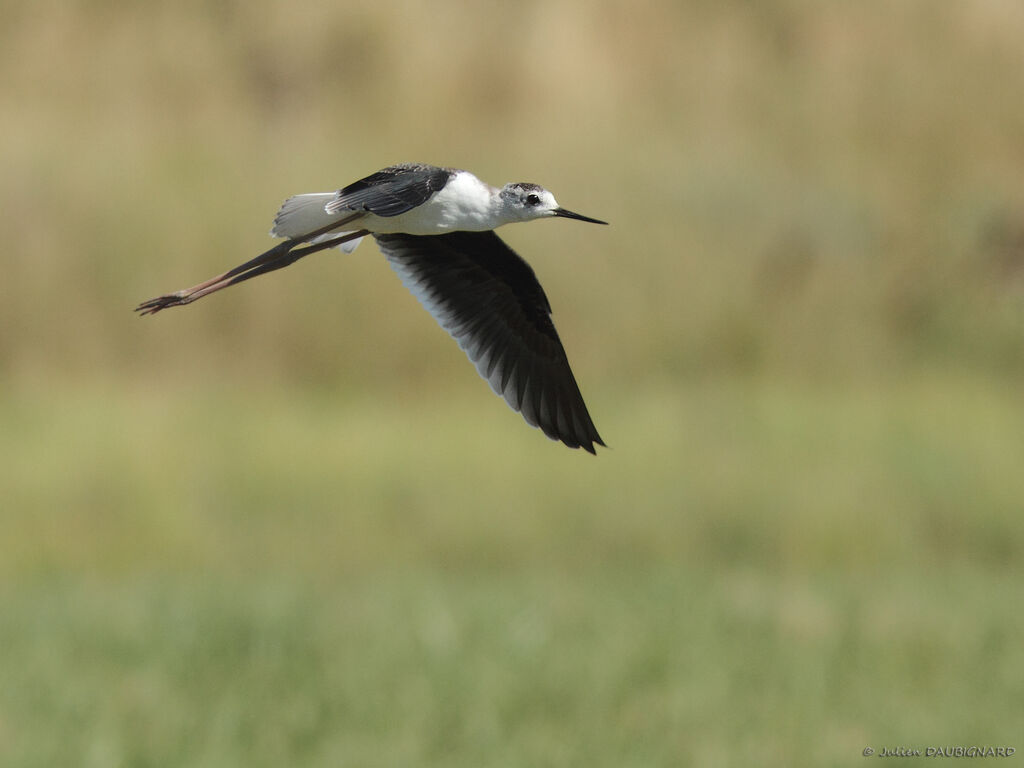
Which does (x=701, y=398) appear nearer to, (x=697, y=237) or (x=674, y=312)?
(x=674, y=312)

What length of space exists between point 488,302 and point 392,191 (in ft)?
4.14

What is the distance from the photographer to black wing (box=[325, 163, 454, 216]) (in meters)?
1.91

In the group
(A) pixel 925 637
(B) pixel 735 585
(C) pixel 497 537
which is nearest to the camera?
(A) pixel 925 637

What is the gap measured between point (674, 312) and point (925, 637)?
21.6 ft

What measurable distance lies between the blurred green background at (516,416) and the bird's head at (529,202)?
9.21 metres

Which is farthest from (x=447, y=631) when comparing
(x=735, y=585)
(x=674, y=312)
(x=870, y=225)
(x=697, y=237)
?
(x=870, y=225)

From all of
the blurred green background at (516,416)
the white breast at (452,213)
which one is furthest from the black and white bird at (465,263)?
the blurred green background at (516,416)

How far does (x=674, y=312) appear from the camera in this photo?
2030cm

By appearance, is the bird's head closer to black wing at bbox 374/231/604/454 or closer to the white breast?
the white breast

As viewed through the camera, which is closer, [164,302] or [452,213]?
[452,213]

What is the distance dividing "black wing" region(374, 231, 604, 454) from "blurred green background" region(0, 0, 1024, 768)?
26.6 feet

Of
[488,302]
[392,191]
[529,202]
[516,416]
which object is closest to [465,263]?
[488,302]

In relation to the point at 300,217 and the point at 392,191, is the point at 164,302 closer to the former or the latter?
the point at 300,217

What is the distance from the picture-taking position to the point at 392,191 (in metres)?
1.96
